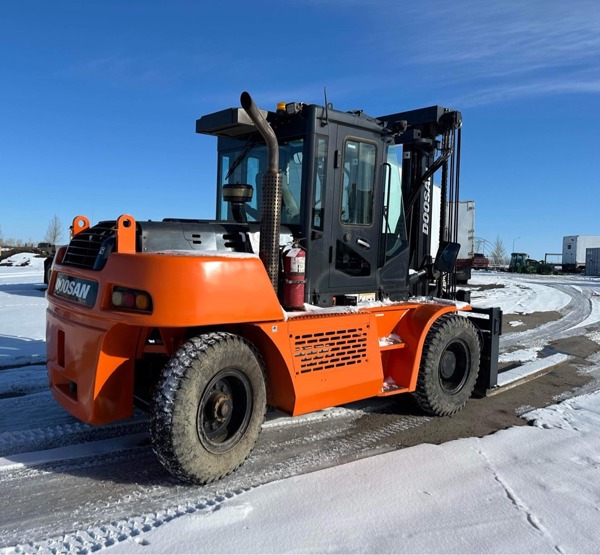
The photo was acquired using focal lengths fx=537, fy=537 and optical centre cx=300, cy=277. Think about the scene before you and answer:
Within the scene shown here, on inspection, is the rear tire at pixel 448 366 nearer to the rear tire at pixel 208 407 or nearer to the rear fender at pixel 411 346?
the rear fender at pixel 411 346

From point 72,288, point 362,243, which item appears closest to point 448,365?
point 362,243

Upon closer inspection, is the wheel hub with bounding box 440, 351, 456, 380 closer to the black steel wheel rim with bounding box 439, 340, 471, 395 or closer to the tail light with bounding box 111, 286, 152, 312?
the black steel wheel rim with bounding box 439, 340, 471, 395

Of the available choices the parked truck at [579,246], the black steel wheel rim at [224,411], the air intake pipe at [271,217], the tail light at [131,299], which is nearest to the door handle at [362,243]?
the air intake pipe at [271,217]

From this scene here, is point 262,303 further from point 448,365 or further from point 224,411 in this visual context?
point 448,365

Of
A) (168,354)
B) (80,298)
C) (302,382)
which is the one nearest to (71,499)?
(168,354)

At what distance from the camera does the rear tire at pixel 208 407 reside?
3.32 m

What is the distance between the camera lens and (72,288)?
392 cm

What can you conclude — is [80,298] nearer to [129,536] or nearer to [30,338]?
[129,536]

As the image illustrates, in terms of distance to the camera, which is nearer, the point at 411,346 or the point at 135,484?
the point at 135,484

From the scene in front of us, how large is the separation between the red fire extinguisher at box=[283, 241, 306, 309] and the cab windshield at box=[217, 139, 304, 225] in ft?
1.49

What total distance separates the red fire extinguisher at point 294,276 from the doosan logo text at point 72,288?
4.76 feet

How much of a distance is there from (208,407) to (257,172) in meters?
2.32

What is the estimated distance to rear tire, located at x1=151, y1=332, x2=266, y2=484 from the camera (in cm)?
332

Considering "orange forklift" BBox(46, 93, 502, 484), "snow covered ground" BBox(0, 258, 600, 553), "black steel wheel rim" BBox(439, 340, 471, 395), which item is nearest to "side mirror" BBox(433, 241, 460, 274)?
"orange forklift" BBox(46, 93, 502, 484)
